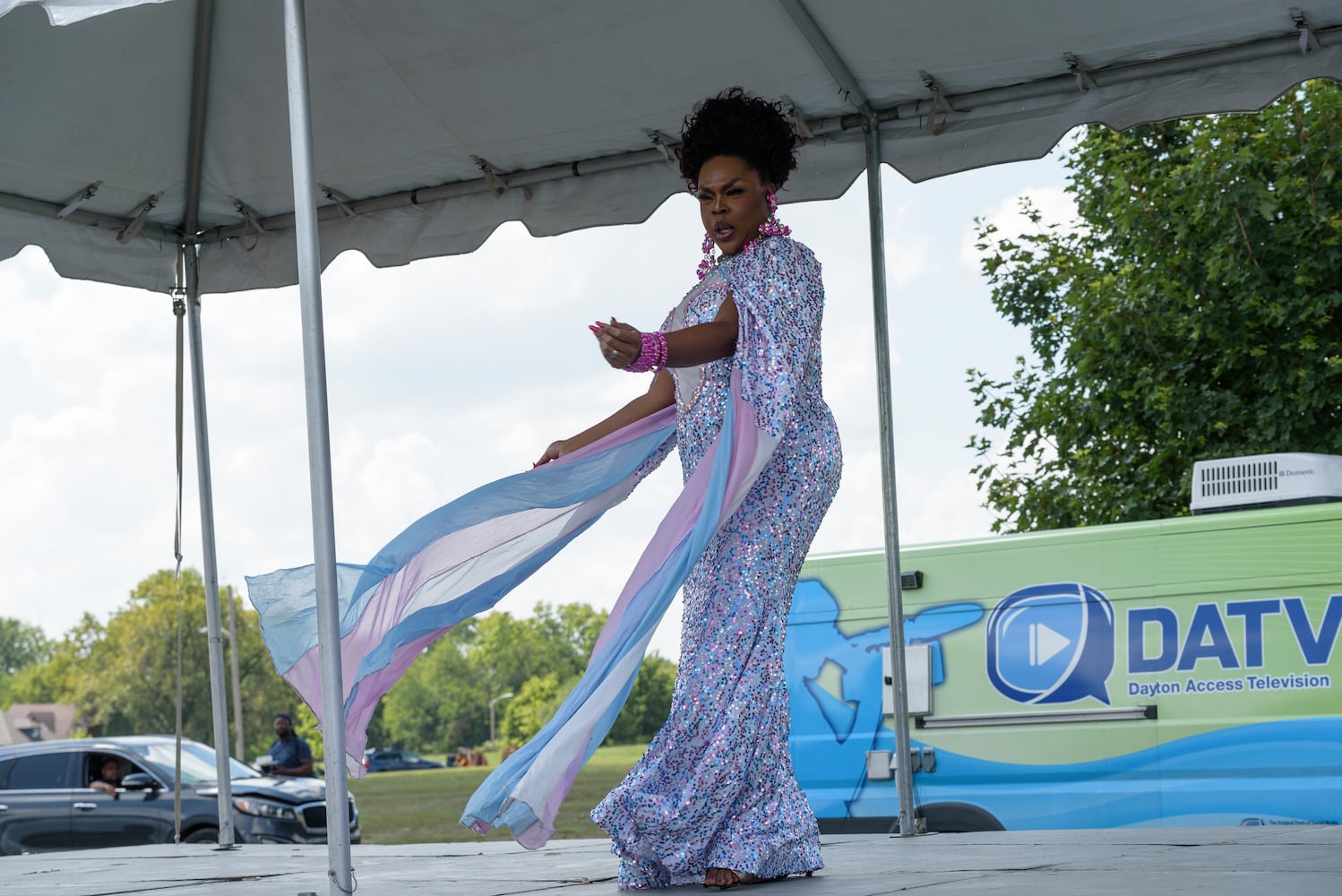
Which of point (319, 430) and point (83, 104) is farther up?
point (83, 104)

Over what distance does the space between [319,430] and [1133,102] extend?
3.05m

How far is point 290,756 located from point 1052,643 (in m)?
8.37

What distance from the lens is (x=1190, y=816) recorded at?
6977 mm

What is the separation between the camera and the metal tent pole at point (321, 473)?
309 cm

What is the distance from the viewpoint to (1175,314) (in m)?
14.3

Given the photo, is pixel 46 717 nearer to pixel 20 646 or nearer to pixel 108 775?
pixel 20 646

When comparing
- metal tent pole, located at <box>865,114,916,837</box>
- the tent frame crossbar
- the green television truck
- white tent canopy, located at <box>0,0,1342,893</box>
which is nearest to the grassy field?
the green television truck

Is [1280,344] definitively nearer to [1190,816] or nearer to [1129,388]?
[1129,388]

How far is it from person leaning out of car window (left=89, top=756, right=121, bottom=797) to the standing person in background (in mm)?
10748

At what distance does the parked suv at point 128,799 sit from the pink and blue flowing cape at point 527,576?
9463 mm

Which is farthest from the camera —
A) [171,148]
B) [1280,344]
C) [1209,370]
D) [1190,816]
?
[1209,370]

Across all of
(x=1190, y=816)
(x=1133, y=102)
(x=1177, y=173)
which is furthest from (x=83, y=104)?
→ (x=1177, y=173)

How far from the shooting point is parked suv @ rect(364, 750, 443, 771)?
94000mm

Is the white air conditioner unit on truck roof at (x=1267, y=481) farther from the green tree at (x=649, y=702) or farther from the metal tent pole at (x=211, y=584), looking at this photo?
the green tree at (x=649, y=702)
